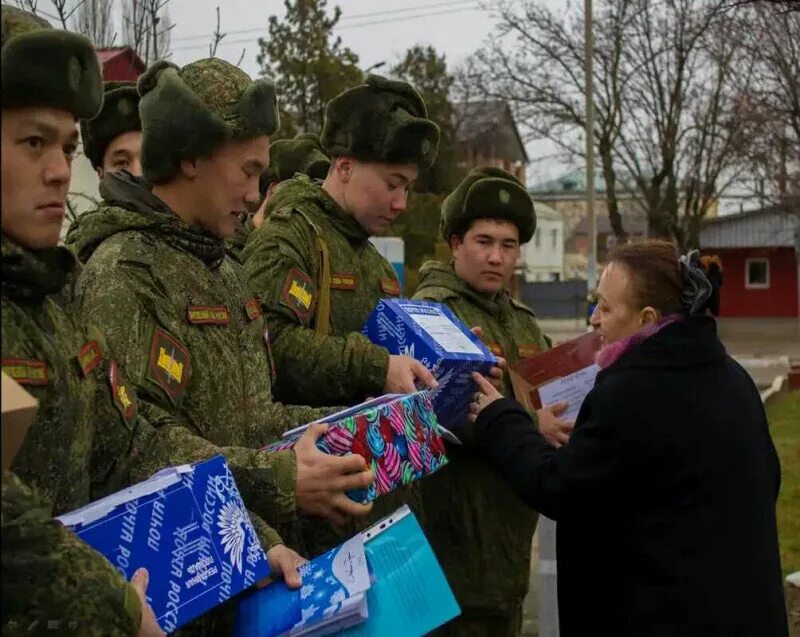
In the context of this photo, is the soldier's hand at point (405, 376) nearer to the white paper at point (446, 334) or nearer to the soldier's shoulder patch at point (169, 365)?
the white paper at point (446, 334)

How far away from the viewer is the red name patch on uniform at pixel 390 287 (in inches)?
152

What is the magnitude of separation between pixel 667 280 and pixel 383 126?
1164mm

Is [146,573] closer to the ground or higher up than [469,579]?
higher up

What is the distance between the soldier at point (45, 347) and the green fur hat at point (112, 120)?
178cm

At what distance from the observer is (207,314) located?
2.68 m

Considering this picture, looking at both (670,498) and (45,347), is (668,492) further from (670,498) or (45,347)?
(45,347)

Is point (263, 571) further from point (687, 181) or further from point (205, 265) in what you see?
point (687, 181)

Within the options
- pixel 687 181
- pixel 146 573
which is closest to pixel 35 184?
pixel 146 573

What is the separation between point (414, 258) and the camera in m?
26.9

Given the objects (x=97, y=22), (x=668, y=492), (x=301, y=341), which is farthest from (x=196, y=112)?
(x=97, y=22)

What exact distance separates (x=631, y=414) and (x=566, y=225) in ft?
258

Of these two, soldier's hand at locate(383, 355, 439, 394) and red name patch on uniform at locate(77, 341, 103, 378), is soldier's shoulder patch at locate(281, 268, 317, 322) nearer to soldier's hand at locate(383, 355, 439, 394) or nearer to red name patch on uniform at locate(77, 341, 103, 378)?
soldier's hand at locate(383, 355, 439, 394)

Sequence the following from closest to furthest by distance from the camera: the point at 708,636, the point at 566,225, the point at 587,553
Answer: the point at 708,636 < the point at 587,553 < the point at 566,225

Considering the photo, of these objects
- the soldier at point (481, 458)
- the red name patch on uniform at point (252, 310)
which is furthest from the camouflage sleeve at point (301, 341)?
the soldier at point (481, 458)
